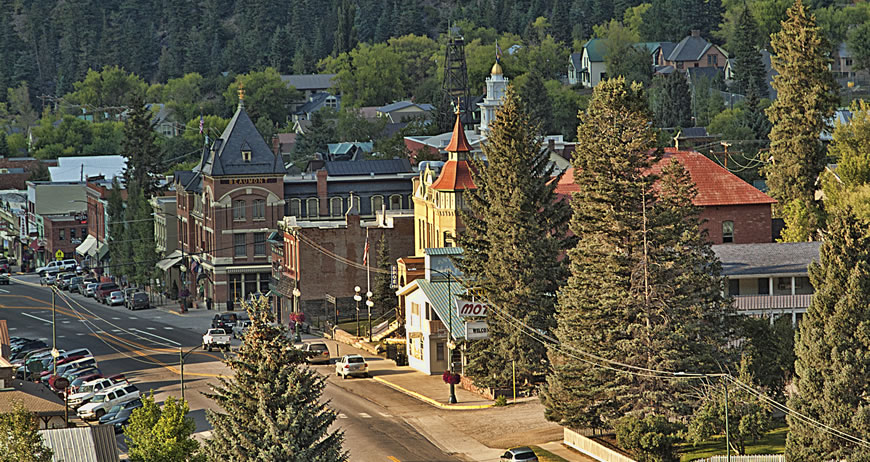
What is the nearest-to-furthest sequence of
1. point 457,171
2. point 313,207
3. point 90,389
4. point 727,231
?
1. point 90,389
2. point 727,231
3. point 457,171
4. point 313,207

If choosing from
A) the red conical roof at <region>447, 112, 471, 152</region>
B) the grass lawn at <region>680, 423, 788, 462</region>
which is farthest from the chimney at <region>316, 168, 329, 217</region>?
the grass lawn at <region>680, 423, 788, 462</region>

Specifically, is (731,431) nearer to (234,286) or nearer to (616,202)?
(616,202)

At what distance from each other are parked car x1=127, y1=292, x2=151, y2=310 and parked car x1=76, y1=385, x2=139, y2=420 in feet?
145

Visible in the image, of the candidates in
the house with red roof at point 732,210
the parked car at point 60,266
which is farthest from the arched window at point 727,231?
the parked car at point 60,266

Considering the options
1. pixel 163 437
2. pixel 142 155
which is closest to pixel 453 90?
pixel 142 155

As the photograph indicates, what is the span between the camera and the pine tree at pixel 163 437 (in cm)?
5616

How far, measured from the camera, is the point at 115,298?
13038 centimetres

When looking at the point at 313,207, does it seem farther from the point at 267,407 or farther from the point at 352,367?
the point at 267,407

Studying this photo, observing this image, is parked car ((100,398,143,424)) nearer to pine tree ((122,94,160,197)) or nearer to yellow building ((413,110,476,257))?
yellow building ((413,110,476,257))

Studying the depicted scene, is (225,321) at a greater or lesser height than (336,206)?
lesser

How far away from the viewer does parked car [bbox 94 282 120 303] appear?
5217 inches

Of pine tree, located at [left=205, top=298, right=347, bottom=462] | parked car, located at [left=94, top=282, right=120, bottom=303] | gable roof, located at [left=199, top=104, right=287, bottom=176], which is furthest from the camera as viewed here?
parked car, located at [left=94, top=282, right=120, bottom=303]

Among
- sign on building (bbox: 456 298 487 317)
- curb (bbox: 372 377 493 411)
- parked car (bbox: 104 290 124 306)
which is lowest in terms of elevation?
curb (bbox: 372 377 493 411)

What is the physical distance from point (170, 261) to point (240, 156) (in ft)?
50.9
